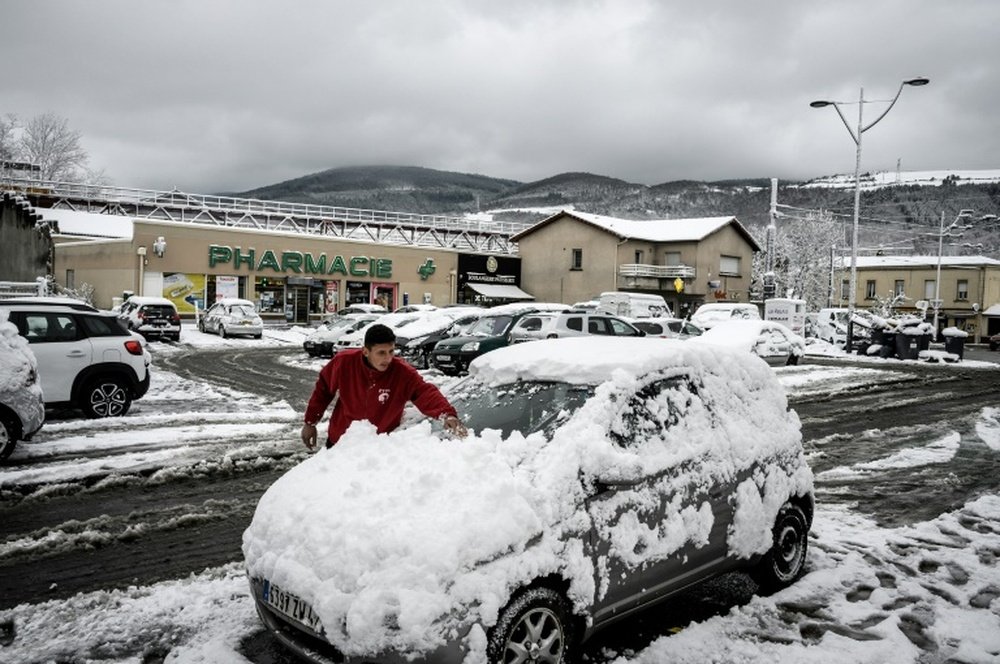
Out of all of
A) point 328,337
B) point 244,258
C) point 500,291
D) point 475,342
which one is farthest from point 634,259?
point 475,342

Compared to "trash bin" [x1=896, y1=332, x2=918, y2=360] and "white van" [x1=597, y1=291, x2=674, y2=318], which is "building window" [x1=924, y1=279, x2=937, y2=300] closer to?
"trash bin" [x1=896, y1=332, x2=918, y2=360]

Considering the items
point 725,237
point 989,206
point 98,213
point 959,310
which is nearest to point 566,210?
point 725,237

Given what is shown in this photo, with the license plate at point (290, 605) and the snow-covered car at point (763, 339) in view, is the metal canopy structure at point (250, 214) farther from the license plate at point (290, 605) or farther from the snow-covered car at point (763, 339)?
the license plate at point (290, 605)

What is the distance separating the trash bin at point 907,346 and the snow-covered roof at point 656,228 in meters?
22.2

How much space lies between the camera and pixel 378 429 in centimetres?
481

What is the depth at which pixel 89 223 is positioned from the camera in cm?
4334

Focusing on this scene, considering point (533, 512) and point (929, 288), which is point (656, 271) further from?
point (533, 512)

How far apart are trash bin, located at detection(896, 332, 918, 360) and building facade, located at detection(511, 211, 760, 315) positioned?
64.5 ft

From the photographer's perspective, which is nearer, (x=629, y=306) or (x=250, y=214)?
(x=629, y=306)

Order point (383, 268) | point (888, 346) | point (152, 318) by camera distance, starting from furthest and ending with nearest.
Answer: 1. point (383, 268)
2. point (888, 346)
3. point (152, 318)

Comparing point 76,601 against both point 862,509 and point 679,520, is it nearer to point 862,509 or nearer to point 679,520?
point 679,520

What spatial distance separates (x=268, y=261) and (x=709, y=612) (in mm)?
39248

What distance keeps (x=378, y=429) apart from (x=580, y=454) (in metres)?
1.65

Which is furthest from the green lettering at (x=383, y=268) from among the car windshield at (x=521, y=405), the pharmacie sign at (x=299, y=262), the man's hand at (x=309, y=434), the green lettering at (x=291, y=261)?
the car windshield at (x=521, y=405)
